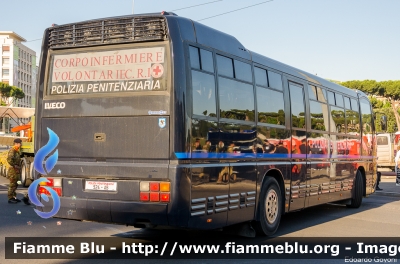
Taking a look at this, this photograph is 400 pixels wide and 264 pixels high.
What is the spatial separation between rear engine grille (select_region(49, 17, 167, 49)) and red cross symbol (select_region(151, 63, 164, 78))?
0.38 m

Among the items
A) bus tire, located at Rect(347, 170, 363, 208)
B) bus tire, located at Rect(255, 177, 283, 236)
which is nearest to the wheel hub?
bus tire, located at Rect(255, 177, 283, 236)

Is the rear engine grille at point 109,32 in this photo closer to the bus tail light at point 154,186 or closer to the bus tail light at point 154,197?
the bus tail light at point 154,186

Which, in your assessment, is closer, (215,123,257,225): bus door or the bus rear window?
the bus rear window

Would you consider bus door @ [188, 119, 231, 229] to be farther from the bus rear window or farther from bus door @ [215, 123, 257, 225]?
the bus rear window

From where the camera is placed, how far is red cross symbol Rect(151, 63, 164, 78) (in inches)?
302

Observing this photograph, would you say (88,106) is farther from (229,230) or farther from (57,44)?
(229,230)

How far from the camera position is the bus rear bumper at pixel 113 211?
290 inches

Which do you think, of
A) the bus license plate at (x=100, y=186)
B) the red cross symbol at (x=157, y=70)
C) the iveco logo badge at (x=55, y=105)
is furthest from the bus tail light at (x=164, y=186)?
the iveco logo badge at (x=55, y=105)

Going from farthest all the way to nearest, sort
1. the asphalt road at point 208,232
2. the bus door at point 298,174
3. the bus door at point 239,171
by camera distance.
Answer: the bus door at point 298,174 → the asphalt road at point 208,232 → the bus door at point 239,171

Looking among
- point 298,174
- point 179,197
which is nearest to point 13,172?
point 298,174

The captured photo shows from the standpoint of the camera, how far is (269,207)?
9.91m

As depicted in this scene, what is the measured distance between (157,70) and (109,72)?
2.55 feet

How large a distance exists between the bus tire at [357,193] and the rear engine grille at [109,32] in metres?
9.03

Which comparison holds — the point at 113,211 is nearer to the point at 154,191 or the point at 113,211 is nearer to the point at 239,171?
the point at 154,191
